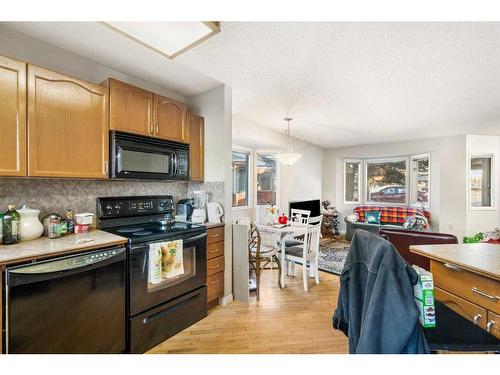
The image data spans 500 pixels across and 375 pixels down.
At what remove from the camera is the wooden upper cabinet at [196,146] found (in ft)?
8.43

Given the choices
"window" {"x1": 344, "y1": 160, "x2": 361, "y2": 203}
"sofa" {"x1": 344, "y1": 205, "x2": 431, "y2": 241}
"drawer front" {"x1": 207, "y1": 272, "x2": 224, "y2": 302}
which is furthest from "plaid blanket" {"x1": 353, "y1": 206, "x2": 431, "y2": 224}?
"drawer front" {"x1": 207, "y1": 272, "x2": 224, "y2": 302}

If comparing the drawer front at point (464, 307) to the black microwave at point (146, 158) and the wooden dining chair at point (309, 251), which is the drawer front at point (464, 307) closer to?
the wooden dining chair at point (309, 251)

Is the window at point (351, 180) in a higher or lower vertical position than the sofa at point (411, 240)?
higher

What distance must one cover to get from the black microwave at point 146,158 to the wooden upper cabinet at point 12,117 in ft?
1.75

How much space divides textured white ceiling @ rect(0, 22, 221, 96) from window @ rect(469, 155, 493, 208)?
539 cm

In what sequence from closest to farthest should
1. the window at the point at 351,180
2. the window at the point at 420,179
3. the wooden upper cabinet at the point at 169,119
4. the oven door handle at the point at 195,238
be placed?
the oven door handle at the point at 195,238
the wooden upper cabinet at the point at 169,119
the window at the point at 420,179
the window at the point at 351,180

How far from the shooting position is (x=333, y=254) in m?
4.28

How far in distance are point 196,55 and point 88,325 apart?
2185 mm

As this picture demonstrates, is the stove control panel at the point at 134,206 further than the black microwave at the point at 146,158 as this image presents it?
Yes

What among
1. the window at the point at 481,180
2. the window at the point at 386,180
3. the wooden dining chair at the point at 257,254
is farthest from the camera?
the window at the point at 386,180

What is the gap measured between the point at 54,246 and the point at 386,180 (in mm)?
6340

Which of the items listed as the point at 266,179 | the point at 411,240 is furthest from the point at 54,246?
the point at 266,179

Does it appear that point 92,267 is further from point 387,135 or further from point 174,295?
point 387,135

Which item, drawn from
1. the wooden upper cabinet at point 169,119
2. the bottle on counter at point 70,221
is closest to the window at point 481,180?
the wooden upper cabinet at point 169,119
